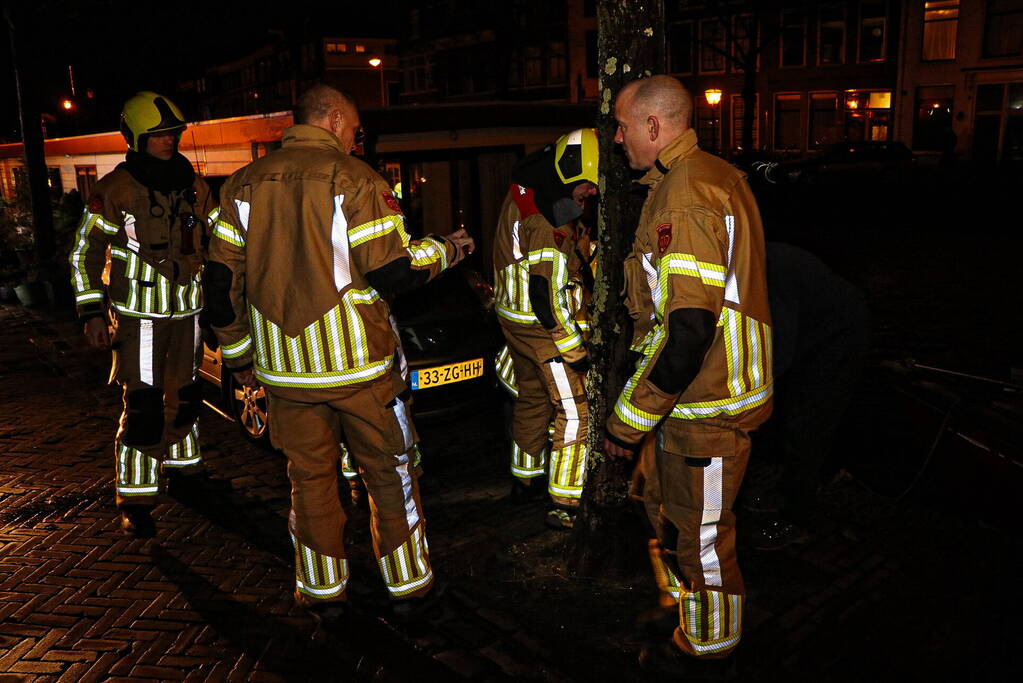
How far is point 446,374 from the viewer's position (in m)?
5.98

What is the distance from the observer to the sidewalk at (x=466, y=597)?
12.1 feet

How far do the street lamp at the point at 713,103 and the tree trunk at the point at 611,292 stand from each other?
3379 cm

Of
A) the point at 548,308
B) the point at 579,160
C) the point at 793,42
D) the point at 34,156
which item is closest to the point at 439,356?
the point at 548,308

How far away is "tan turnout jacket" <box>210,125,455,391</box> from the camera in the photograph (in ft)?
11.8

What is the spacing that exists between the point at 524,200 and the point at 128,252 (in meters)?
2.36

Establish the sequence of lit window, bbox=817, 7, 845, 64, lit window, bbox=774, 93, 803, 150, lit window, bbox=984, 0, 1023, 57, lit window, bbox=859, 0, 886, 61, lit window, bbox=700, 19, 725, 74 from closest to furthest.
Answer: lit window, bbox=984, 0, 1023, 57
lit window, bbox=859, 0, 886, 61
lit window, bbox=817, 7, 845, 64
lit window, bbox=774, 93, 803, 150
lit window, bbox=700, 19, 725, 74

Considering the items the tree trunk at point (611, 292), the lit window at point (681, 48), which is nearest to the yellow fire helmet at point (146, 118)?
the tree trunk at point (611, 292)

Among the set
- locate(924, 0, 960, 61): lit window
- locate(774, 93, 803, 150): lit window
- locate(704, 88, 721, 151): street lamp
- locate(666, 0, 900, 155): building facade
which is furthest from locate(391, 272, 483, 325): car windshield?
locate(774, 93, 803, 150): lit window

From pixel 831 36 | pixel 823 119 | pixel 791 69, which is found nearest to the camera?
pixel 831 36

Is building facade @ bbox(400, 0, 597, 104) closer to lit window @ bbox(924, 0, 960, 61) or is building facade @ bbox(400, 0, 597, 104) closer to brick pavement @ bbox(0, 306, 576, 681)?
lit window @ bbox(924, 0, 960, 61)

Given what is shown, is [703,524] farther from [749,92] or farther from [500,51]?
[500,51]

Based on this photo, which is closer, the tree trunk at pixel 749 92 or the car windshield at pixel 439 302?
the car windshield at pixel 439 302

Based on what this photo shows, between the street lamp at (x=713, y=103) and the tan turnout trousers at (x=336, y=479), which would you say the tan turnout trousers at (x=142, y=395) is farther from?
the street lamp at (x=713, y=103)

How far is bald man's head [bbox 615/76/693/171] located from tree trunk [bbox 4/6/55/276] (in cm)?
1292
